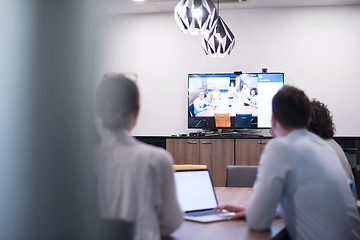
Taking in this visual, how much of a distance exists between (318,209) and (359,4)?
4844mm

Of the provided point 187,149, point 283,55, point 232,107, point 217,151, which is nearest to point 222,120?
point 232,107

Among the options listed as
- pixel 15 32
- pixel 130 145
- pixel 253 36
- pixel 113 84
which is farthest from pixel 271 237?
pixel 253 36

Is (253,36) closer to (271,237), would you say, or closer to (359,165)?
(359,165)

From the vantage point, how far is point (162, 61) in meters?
5.98

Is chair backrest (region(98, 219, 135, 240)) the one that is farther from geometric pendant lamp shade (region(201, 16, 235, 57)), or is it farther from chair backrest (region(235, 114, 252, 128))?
chair backrest (region(235, 114, 252, 128))

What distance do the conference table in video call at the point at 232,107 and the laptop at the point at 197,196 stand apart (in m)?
3.58

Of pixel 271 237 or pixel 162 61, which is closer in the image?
pixel 271 237

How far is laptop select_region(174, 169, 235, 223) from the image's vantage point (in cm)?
174

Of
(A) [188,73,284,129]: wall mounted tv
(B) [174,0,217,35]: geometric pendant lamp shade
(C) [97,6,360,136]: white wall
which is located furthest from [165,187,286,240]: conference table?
(C) [97,6,360,136]: white wall

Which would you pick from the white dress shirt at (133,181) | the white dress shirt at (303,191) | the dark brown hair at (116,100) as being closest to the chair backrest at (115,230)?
the white dress shirt at (133,181)

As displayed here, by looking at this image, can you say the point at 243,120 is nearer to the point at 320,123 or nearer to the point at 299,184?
the point at 320,123

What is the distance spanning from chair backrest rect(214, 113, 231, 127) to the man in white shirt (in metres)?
3.83

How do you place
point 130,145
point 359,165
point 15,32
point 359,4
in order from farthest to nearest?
1. point 359,4
2. point 359,165
3. point 130,145
4. point 15,32

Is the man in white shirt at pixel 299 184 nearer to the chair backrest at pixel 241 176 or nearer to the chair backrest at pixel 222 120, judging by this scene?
the chair backrest at pixel 241 176
